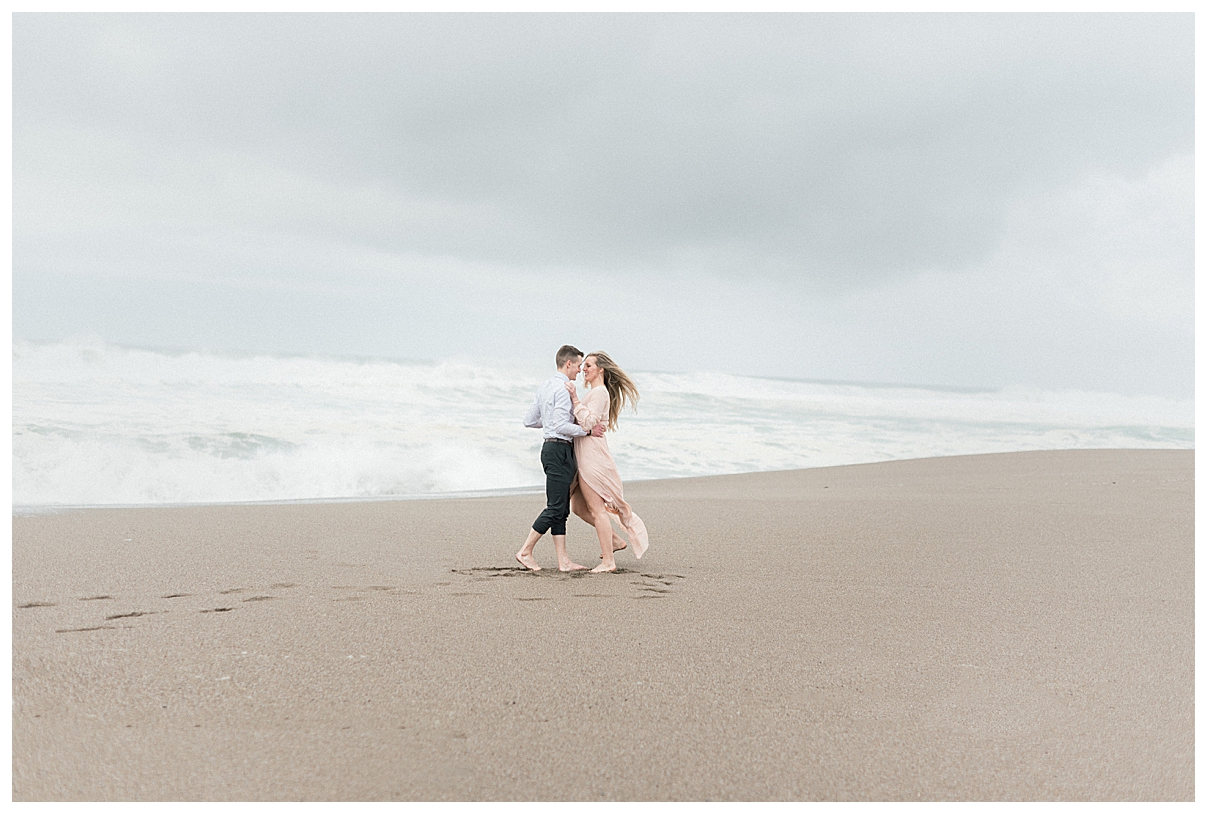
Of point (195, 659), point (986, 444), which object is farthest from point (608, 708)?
point (986, 444)

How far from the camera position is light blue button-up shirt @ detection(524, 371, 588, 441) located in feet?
20.7

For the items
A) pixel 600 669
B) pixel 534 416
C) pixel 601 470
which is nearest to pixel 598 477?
pixel 601 470

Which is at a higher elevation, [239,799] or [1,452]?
[1,452]

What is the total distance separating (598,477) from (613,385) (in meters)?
0.78

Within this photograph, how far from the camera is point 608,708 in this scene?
326 cm

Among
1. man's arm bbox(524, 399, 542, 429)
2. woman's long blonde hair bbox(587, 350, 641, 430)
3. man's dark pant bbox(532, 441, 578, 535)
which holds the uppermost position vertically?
woman's long blonde hair bbox(587, 350, 641, 430)

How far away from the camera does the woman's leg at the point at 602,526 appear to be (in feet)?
20.6

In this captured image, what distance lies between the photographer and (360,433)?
721 inches

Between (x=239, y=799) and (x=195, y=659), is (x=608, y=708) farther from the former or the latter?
(x=195, y=659)

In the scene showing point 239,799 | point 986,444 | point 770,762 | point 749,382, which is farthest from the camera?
point 749,382

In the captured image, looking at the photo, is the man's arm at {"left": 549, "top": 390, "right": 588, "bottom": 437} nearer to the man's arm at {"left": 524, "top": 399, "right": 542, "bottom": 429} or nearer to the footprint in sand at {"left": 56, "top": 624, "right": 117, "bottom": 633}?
the man's arm at {"left": 524, "top": 399, "right": 542, "bottom": 429}

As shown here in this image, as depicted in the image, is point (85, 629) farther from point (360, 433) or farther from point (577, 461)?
point (360, 433)

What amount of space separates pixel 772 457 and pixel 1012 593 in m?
12.9

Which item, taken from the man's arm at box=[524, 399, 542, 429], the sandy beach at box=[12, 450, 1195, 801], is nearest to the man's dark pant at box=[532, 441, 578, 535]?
the man's arm at box=[524, 399, 542, 429]
